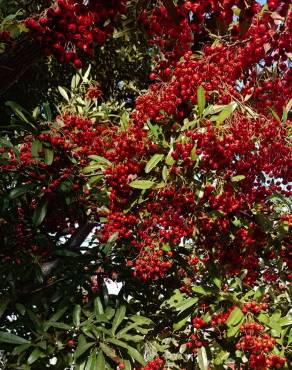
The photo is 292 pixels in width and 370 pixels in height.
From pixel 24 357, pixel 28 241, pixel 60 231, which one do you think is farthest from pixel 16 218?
pixel 24 357

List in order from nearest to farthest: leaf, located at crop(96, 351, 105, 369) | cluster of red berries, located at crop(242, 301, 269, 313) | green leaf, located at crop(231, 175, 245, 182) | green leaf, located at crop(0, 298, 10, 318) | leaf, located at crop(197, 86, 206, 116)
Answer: leaf, located at crop(197, 86, 206, 116) → green leaf, located at crop(231, 175, 245, 182) → cluster of red berries, located at crop(242, 301, 269, 313) → leaf, located at crop(96, 351, 105, 369) → green leaf, located at crop(0, 298, 10, 318)

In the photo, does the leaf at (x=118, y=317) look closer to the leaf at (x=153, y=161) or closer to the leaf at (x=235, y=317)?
the leaf at (x=235, y=317)

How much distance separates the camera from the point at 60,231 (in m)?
4.62

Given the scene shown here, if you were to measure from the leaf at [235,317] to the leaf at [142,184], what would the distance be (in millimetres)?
1137

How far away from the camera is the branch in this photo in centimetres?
198

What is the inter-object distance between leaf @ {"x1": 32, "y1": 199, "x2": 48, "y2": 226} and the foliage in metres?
0.01

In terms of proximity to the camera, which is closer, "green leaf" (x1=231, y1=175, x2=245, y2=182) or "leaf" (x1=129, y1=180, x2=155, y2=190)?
"leaf" (x1=129, y1=180, x2=155, y2=190)

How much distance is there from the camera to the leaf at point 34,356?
3030mm

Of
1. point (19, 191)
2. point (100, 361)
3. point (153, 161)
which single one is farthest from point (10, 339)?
point (153, 161)

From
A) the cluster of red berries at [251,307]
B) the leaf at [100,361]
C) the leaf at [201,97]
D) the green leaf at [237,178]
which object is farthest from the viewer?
the leaf at [100,361]

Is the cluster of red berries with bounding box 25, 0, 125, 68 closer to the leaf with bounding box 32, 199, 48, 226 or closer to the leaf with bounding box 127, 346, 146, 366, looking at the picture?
the leaf with bounding box 32, 199, 48, 226

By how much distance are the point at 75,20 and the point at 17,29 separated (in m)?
0.44

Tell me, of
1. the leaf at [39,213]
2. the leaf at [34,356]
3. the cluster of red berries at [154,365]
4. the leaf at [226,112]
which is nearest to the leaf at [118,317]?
the cluster of red berries at [154,365]

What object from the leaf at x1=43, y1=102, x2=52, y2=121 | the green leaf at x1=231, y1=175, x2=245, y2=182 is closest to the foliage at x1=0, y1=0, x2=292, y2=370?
the green leaf at x1=231, y1=175, x2=245, y2=182
